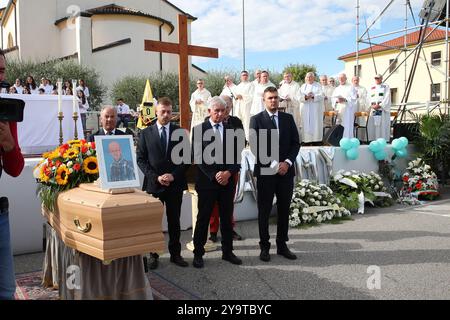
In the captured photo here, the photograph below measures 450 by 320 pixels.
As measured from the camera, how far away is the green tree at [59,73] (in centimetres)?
2427

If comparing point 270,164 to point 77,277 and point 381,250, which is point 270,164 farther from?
point 77,277

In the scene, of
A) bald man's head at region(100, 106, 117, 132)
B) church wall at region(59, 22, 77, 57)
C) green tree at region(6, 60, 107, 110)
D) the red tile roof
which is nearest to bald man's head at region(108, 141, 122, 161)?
bald man's head at region(100, 106, 117, 132)

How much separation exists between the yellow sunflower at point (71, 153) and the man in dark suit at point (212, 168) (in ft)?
4.63

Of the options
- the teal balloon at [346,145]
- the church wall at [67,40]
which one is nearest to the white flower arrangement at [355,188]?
the teal balloon at [346,145]

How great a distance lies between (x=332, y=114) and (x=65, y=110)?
7049 millimetres

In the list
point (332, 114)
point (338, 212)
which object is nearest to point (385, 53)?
point (332, 114)

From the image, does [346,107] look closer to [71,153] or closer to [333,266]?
[333,266]

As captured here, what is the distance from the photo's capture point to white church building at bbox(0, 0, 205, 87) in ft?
91.4

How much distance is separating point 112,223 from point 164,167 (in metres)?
1.79

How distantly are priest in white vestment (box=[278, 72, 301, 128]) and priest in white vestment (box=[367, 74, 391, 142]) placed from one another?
76.8 inches

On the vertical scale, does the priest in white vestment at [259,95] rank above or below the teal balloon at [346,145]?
above

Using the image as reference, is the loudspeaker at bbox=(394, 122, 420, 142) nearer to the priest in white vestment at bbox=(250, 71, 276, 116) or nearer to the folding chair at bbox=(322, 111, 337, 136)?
the folding chair at bbox=(322, 111, 337, 136)

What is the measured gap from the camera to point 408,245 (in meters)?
5.69

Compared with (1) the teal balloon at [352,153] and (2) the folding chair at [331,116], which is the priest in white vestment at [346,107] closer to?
(2) the folding chair at [331,116]
